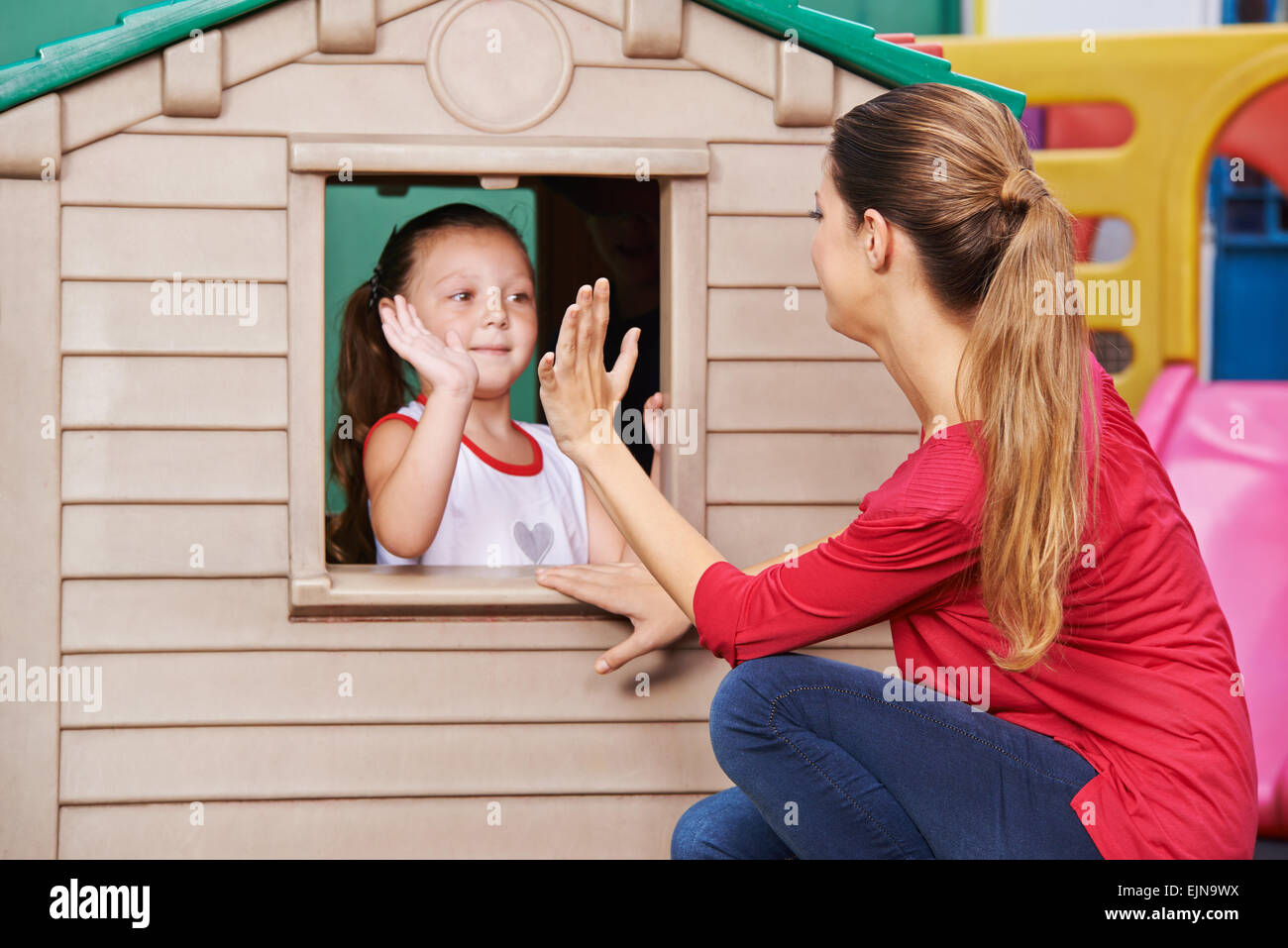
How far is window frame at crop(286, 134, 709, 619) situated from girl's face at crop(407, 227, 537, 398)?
0.36 metres

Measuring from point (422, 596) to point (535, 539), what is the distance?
16.8 inches

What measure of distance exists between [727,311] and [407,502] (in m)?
0.63

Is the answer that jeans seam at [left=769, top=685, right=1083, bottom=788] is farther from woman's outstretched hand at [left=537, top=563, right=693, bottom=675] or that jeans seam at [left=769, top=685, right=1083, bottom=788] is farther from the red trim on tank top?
the red trim on tank top

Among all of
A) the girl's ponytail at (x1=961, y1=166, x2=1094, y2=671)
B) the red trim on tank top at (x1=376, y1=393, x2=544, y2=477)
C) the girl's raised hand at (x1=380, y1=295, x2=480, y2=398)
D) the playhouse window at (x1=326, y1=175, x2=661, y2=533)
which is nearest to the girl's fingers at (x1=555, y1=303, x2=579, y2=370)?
the girl's raised hand at (x1=380, y1=295, x2=480, y2=398)

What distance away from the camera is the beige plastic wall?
1863 millimetres

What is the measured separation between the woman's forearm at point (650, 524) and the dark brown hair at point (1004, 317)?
0.38 metres

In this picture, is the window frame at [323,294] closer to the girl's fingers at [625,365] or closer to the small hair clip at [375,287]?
the girl's fingers at [625,365]

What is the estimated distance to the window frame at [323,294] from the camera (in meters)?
1.87

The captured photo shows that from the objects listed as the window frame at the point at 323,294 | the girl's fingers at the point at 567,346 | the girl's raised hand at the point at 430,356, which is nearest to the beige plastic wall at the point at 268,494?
the window frame at the point at 323,294

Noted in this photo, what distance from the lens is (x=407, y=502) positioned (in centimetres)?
195

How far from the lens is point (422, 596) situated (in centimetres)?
190

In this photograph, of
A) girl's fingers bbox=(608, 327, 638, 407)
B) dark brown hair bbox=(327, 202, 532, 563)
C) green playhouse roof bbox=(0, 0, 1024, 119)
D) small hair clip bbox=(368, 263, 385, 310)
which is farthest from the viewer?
dark brown hair bbox=(327, 202, 532, 563)
